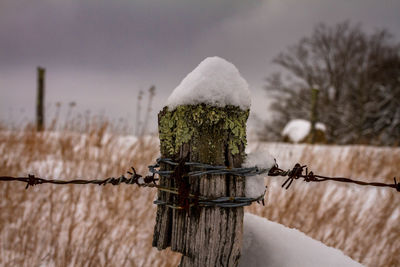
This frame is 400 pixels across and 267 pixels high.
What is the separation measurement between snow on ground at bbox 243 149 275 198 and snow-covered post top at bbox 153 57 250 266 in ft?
0.10

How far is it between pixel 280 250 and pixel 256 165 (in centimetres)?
39

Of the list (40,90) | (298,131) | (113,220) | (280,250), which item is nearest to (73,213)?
(113,220)

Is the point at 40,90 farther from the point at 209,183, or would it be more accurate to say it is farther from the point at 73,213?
the point at 209,183

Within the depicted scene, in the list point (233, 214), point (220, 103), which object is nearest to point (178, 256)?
point (233, 214)

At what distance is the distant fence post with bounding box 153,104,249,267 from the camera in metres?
0.90

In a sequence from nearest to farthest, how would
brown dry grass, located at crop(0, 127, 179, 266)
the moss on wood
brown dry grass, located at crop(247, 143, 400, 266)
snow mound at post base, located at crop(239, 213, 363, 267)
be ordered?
the moss on wood
snow mound at post base, located at crop(239, 213, 363, 267)
brown dry grass, located at crop(0, 127, 179, 266)
brown dry grass, located at crop(247, 143, 400, 266)

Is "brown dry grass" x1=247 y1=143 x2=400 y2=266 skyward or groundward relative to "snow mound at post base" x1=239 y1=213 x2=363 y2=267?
groundward

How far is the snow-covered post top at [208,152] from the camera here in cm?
90

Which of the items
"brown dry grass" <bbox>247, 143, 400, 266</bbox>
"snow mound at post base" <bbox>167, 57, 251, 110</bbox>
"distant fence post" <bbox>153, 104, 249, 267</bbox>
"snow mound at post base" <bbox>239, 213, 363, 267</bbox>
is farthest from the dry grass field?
"snow mound at post base" <bbox>167, 57, 251, 110</bbox>

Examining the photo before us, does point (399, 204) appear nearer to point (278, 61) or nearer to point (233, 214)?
point (233, 214)

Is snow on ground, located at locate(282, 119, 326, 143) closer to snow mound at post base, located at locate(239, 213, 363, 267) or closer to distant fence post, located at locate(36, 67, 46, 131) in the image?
distant fence post, located at locate(36, 67, 46, 131)

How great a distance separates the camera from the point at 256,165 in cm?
95

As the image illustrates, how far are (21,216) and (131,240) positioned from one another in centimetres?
104

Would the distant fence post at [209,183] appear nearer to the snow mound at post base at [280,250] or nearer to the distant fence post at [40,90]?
the snow mound at post base at [280,250]
